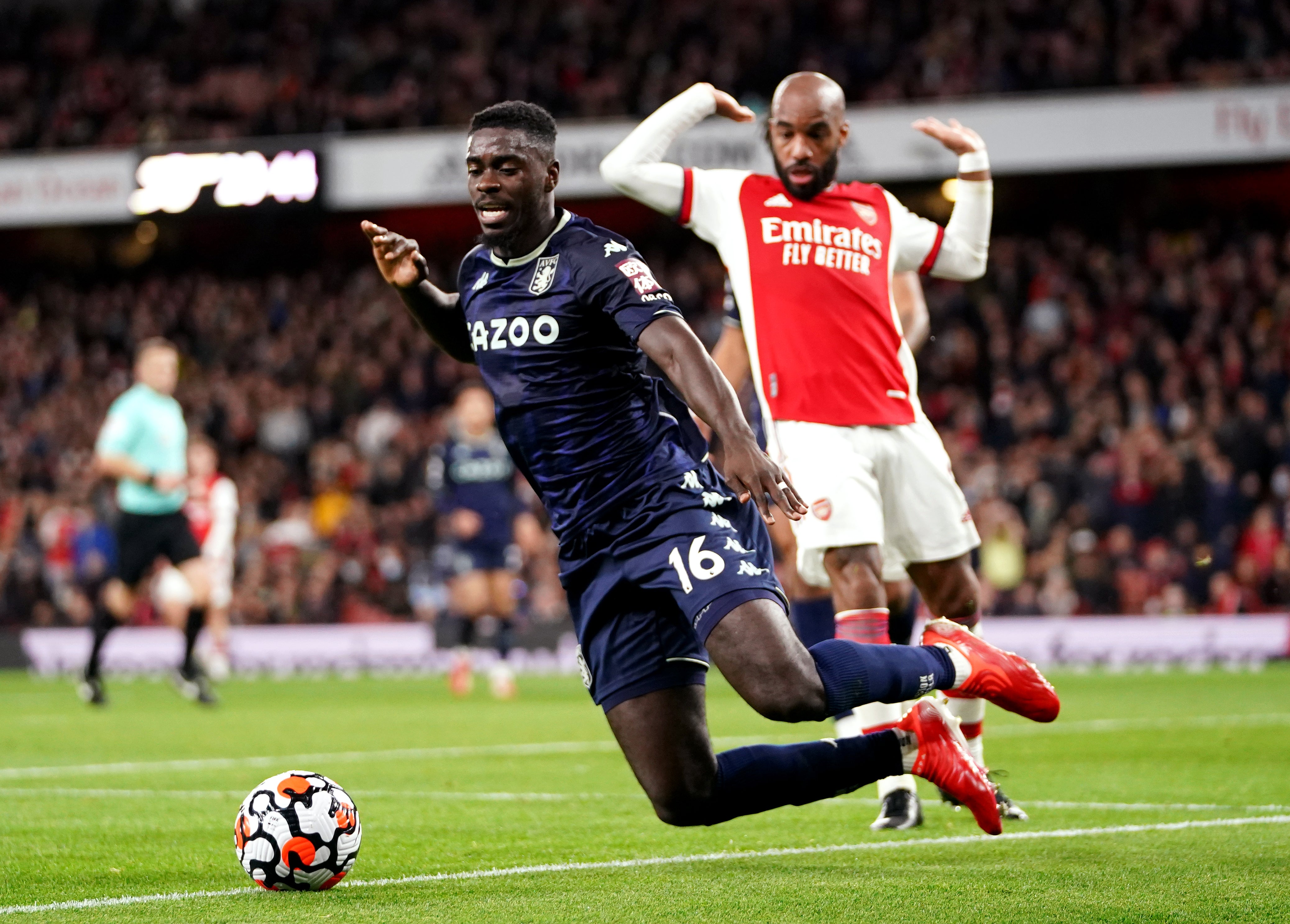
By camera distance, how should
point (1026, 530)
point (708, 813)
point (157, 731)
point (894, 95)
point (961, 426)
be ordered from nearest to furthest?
point (708, 813)
point (157, 731)
point (1026, 530)
point (961, 426)
point (894, 95)

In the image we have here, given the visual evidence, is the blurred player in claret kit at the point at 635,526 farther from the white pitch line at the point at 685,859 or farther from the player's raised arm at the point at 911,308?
the player's raised arm at the point at 911,308

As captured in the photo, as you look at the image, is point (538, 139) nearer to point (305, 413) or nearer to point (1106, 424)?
point (1106, 424)

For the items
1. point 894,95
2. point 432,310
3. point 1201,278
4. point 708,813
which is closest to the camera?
point 708,813

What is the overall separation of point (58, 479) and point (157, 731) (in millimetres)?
13100

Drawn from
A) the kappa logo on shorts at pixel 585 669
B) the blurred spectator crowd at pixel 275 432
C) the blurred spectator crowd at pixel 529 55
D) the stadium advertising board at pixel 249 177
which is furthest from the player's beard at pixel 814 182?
the stadium advertising board at pixel 249 177

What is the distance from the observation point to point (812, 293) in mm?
6055

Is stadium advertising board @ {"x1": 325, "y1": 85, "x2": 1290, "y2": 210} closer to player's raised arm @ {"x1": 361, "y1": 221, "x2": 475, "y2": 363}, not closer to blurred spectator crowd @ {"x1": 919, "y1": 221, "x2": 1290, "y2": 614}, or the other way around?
blurred spectator crowd @ {"x1": 919, "y1": 221, "x2": 1290, "y2": 614}

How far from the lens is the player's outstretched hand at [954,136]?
6.35 metres

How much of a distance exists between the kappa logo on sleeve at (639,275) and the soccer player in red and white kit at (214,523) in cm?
1220

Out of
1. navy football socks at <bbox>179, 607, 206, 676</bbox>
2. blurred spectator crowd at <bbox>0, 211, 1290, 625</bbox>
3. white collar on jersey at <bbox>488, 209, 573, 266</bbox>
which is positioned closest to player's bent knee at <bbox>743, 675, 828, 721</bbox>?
white collar on jersey at <bbox>488, 209, 573, 266</bbox>

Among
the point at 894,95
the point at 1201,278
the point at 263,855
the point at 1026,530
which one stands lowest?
the point at 263,855

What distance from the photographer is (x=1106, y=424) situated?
18594mm

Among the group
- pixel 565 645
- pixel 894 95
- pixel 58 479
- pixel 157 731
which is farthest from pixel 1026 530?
pixel 58 479

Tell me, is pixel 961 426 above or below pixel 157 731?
above
